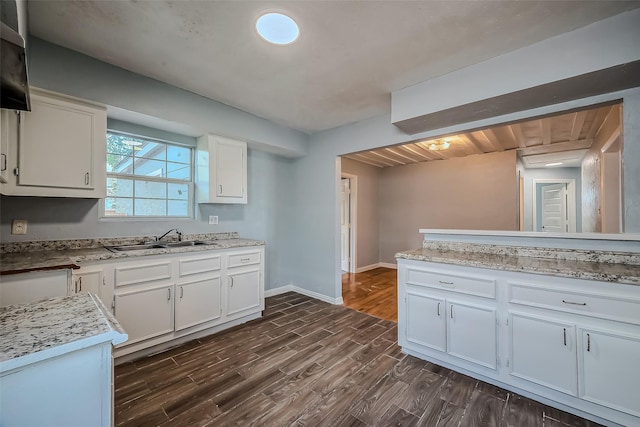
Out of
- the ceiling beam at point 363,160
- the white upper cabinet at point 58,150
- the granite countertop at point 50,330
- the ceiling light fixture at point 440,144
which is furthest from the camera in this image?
the ceiling beam at point 363,160

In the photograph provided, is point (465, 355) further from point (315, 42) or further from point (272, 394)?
point (315, 42)

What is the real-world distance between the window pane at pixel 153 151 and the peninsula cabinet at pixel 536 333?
3.02m

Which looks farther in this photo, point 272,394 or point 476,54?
point 476,54

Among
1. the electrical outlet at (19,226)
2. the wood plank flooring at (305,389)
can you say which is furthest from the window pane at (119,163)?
the wood plank flooring at (305,389)

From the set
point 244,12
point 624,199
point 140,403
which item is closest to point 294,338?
point 140,403

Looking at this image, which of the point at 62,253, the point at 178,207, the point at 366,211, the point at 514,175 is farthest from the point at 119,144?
the point at 514,175

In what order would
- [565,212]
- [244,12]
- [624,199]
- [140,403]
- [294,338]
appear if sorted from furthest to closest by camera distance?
1. [565,212]
2. [294,338]
3. [624,199]
4. [140,403]
5. [244,12]

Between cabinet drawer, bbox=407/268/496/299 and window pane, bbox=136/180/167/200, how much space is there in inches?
113

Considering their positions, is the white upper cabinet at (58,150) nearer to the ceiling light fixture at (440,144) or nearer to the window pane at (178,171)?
the window pane at (178,171)

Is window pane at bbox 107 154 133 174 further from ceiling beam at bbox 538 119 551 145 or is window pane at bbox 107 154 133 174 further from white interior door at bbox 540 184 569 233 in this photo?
white interior door at bbox 540 184 569 233

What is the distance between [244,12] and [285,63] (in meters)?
0.57

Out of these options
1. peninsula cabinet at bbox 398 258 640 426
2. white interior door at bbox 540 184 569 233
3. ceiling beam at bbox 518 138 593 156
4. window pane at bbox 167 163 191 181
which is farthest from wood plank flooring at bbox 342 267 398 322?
white interior door at bbox 540 184 569 233

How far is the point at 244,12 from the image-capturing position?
5.44 ft

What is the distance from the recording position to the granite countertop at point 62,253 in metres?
1.69
